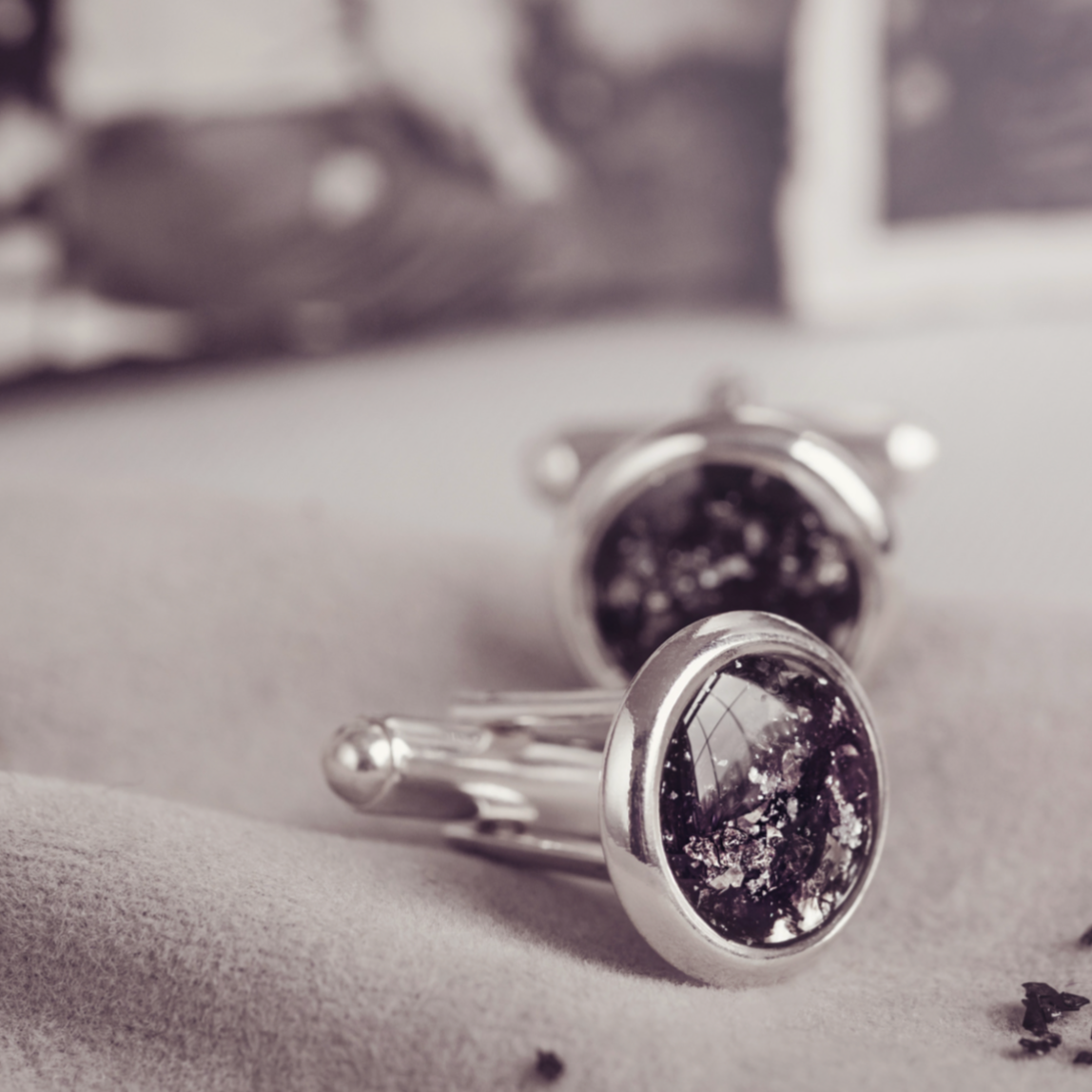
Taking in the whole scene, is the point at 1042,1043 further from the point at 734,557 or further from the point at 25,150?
the point at 25,150

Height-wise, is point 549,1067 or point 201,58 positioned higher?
point 201,58

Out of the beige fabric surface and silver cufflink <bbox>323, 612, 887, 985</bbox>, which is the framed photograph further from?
silver cufflink <bbox>323, 612, 887, 985</bbox>

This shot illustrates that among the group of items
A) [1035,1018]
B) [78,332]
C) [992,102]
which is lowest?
[1035,1018]

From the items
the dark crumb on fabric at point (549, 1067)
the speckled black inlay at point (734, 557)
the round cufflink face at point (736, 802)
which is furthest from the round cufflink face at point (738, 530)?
the dark crumb on fabric at point (549, 1067)

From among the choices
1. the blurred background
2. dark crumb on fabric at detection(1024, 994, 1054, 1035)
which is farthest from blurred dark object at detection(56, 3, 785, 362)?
dark crumb on fabric at detection(1024, 994, 1054, 1035)

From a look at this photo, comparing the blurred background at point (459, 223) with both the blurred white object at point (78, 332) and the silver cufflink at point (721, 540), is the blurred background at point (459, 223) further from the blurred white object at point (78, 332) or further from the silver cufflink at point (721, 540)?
the silver cufflink at point (721, 540)

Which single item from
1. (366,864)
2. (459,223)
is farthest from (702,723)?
(459,223)

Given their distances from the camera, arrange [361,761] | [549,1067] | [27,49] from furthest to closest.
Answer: [27,49] < [361,761] < [549,1067]
